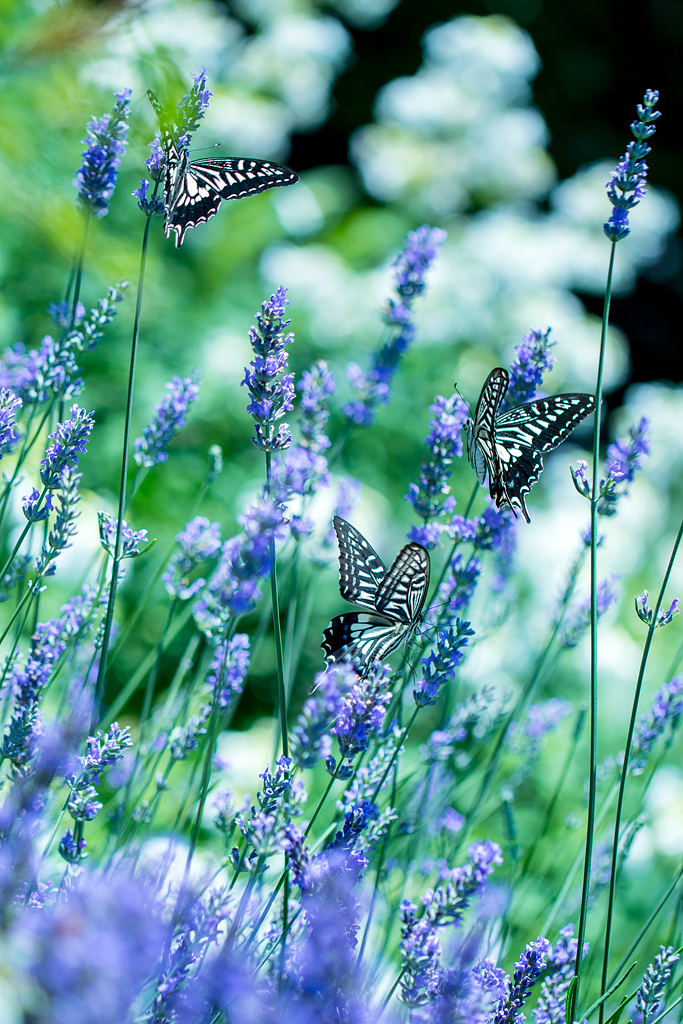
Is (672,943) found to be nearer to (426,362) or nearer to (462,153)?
(426,362)

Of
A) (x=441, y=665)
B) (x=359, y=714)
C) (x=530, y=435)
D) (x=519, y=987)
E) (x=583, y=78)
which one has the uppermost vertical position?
(x=583, y=78)

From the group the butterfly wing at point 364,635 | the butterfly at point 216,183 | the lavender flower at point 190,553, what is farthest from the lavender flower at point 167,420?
the butterfly wing at point 364,635

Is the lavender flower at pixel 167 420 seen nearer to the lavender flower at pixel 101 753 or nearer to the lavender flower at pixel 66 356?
the lavender flower at pixel 66 356

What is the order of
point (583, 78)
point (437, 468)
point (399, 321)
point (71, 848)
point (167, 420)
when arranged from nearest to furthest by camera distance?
point (71, 848)
point (437, 468)
point (167, 420)
point (399, 321)
point (583, 78)

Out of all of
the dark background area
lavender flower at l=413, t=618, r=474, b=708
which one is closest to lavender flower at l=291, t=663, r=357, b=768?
lavender flower at l=413, t=618, r=474, b=708

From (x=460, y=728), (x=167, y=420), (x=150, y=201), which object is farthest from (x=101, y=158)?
(x=460, y=728)

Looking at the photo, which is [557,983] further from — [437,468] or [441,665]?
[437,468]

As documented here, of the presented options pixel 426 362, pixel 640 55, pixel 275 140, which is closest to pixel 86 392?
pixel 426 362

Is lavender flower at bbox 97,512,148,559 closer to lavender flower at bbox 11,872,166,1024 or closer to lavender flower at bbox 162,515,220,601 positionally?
lavender flower at bbox 162,515,220,601

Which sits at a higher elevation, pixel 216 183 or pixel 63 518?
pixel 216 183
